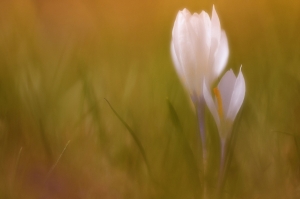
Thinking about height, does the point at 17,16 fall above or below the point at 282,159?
Answer: above

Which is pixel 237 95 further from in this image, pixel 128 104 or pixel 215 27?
pixel 128 104

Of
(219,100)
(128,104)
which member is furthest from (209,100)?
(128,104)

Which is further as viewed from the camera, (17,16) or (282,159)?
(17,16)

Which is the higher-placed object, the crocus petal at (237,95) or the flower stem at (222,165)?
the crocus petal at (237,95)

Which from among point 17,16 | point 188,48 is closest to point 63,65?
point 17,16

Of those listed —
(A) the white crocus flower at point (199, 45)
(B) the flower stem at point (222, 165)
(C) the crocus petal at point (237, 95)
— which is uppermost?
(A) the white crocus flower at point (199, 45)

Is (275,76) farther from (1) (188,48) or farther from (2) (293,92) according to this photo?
(1) (188,48)
